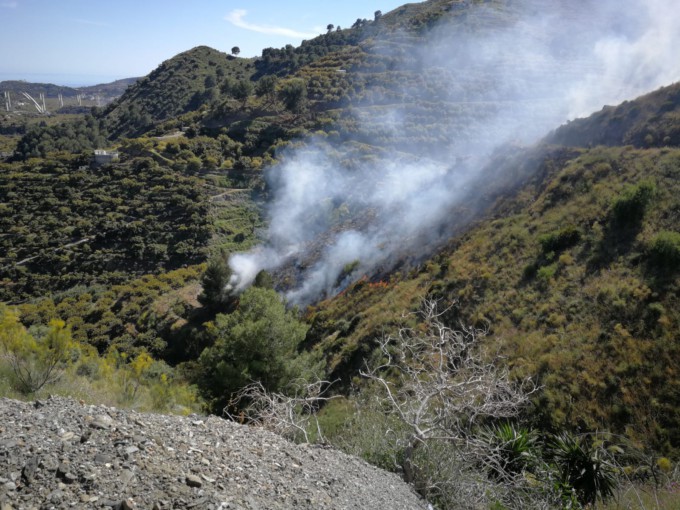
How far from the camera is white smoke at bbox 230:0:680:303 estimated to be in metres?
27.0

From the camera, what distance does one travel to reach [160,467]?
4.10 metres

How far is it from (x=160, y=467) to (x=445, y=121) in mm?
53063

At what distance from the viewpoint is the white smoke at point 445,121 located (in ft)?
88.4

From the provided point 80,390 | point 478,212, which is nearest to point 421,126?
point 478,212

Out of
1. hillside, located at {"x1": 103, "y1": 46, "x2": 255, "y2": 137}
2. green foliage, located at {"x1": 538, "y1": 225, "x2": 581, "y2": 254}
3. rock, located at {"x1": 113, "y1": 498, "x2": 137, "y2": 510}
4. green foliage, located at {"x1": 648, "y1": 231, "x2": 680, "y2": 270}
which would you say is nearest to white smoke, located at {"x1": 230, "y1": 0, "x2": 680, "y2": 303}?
green foliage, located at {"x1": 538, "y1": 225, "x2": 581, "y2": 254}

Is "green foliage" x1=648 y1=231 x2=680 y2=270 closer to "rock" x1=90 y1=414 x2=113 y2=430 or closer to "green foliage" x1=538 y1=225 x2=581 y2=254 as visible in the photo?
"green foliage" x1=538 y1=225 x2=581 y2=254

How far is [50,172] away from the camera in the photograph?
42906mm

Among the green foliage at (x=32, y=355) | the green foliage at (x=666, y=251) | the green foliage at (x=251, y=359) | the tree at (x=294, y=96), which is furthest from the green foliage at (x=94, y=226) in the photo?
the green foliage at (x=666, y=251)

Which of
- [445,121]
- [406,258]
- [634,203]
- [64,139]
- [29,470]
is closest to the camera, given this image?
[29,470]

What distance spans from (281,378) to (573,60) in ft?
228

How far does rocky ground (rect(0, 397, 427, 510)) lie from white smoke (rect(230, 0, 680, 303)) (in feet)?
59.9

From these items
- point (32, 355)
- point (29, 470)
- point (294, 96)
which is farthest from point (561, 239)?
point (294, 96)

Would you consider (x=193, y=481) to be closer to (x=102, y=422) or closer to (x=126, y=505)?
(x=126, y=505)

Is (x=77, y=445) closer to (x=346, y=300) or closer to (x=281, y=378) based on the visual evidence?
(x=281, y=378)
